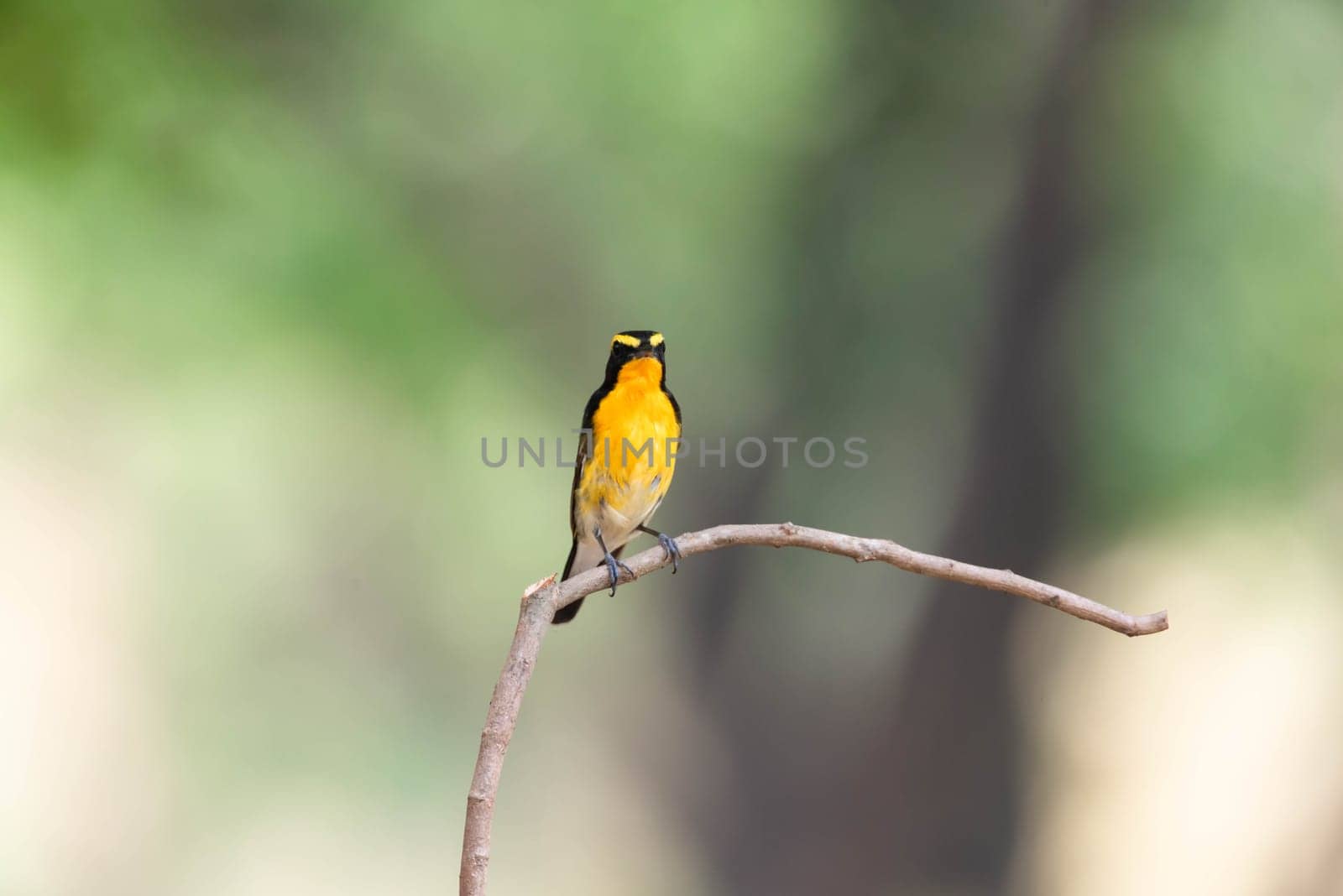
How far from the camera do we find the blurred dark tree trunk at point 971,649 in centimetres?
463

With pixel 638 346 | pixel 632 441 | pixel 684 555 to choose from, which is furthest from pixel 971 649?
pixel 684 555

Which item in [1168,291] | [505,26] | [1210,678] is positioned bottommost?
[1210,678]

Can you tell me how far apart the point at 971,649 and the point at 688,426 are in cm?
146

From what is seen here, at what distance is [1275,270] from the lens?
4.64m

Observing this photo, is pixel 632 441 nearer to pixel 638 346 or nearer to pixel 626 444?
pixel 626 444

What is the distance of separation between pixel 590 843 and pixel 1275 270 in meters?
3.72

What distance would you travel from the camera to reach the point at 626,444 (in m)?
2.83

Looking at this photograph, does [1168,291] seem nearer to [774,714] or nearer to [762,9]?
[762,9]

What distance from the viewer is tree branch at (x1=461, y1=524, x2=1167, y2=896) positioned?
6.22 feet

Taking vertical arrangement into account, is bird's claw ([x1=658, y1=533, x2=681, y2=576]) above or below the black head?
below

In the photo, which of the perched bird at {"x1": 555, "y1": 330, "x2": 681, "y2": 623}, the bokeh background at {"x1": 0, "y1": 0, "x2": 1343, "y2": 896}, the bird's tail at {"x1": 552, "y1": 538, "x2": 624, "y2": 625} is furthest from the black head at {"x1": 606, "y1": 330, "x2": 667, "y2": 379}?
the bokeh background at {"x1": 0, "y1": 0, "x2": 1343, "y2": 896}

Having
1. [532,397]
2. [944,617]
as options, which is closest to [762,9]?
[532,397]

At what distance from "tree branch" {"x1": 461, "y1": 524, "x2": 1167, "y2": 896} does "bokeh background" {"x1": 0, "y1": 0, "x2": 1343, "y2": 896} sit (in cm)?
263

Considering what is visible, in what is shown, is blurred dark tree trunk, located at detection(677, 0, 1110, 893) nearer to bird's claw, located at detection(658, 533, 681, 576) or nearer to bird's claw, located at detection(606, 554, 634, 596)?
bird's claw, located at detection(658, 533, 681, 576)
